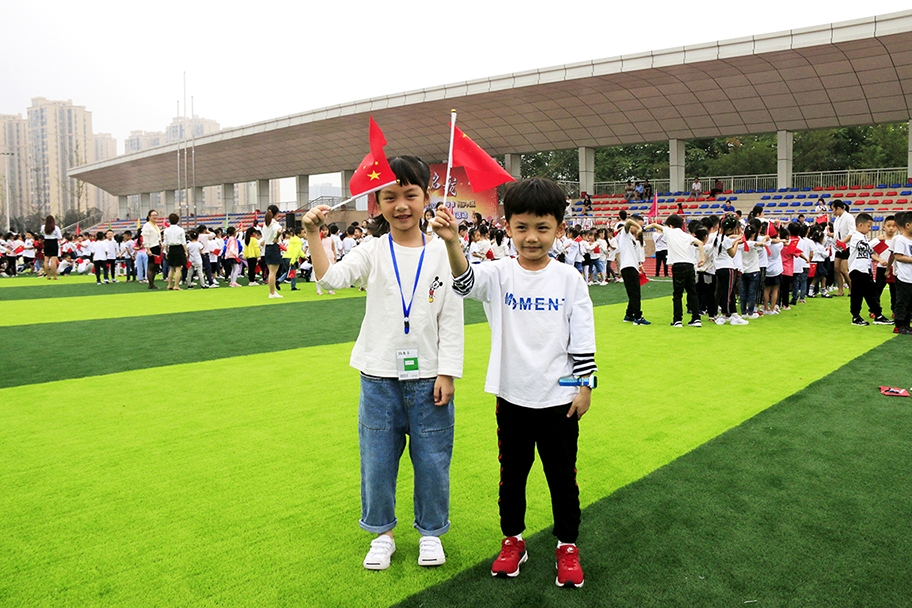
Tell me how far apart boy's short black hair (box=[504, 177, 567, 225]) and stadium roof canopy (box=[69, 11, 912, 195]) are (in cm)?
2423

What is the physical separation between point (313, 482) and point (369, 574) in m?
1.08

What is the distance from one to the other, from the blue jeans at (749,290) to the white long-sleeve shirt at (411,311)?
30.3 ft

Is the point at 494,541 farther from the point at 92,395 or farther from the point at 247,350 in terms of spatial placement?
the point at 247,350

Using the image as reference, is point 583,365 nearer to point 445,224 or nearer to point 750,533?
point 445,224

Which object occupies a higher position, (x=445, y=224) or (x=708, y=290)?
(x=445, y=224)

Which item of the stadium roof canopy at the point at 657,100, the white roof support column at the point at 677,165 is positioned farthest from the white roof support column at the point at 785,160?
the white roof support column at the point at 677,165

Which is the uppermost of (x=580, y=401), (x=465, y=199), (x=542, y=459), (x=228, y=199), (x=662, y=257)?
(x=228, y=199)

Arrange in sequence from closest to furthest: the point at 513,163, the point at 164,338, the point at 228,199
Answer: the point at 164,338, the point at 513,163, the point at 228,199

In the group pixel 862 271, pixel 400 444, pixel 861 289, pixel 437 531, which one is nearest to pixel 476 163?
pixel 400 444

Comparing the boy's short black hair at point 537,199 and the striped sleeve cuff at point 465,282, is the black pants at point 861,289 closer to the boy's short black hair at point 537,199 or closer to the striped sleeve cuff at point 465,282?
the boy's short black hair at point 537,199

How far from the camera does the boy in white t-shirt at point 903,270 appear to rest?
8602 mm

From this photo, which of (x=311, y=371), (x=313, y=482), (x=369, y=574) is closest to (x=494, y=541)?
(x=369, y=574)

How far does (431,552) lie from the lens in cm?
277

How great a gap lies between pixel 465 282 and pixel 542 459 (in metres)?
0.78
